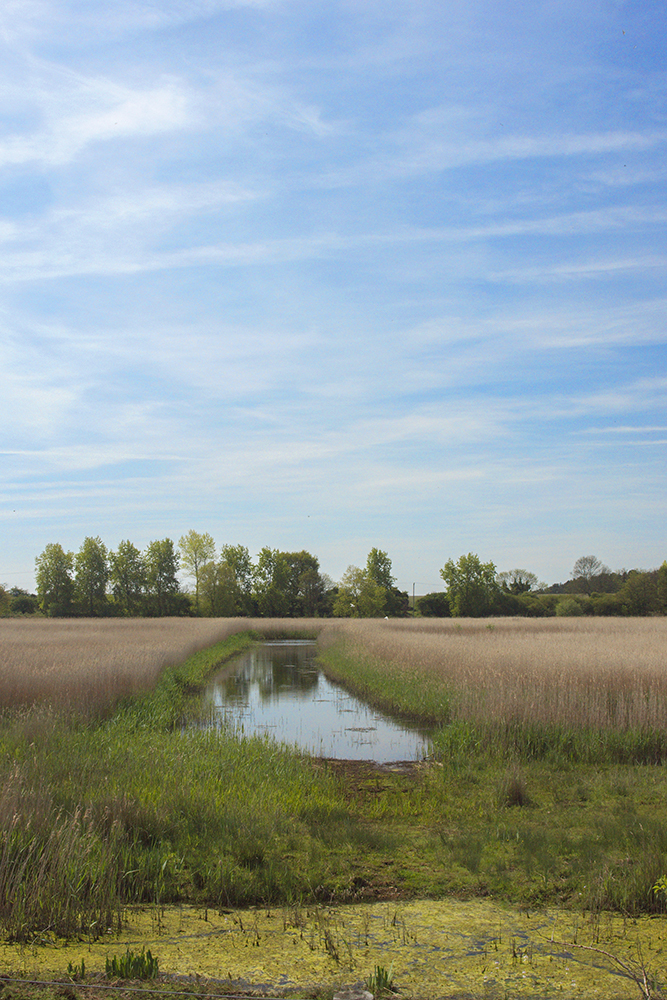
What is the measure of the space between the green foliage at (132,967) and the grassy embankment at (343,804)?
0.87m

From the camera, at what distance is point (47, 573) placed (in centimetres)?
6912

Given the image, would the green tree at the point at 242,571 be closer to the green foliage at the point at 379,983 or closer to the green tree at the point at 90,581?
the green tree at the point at 90,581

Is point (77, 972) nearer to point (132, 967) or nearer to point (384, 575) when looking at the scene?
point (132, 967)

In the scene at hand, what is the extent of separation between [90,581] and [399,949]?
224 feet

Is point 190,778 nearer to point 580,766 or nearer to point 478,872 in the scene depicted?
point 478,872

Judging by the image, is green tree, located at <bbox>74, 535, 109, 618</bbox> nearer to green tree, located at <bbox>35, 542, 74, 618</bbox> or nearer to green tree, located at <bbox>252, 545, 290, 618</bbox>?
green tree, located at <bbox>35, 542, 74, 618</bbox>

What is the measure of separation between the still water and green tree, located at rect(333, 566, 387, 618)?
38.2m

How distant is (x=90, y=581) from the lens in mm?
69125

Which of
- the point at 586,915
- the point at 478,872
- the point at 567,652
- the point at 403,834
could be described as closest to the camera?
the point at 586,915

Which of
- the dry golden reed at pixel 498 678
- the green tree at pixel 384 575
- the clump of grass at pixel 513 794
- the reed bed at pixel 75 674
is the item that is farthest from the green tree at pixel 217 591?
the clump of grass at pixel 513 794

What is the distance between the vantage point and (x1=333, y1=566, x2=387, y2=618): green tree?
67.8 metres

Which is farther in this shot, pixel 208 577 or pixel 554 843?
pixel 208 577

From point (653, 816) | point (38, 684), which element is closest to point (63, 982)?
point (653, 816)

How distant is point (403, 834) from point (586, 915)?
8.98ft
